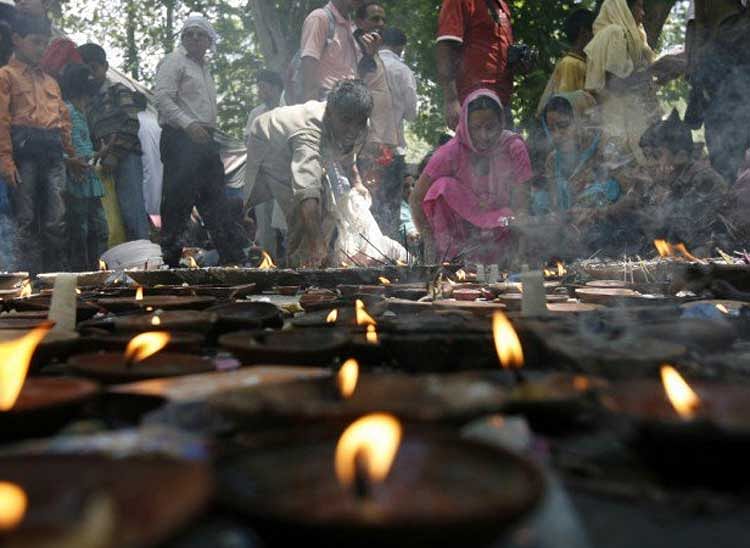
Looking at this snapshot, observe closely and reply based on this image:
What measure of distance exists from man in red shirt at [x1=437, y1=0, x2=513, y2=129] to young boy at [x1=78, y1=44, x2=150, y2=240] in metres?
4.20

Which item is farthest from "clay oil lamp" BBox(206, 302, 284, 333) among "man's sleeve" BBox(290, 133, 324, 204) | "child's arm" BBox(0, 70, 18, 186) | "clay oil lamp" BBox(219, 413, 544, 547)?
"child's arm" BBox(0, 70, 18, 186)

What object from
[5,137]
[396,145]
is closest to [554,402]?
[5,137]

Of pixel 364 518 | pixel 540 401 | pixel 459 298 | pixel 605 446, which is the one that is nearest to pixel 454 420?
pixel 540 401

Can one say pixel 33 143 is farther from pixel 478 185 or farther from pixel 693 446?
pixel 693 446

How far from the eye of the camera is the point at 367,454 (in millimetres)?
1053

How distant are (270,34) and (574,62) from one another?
19.6 ft

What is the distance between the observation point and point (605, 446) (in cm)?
137

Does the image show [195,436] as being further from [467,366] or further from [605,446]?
[467,366]

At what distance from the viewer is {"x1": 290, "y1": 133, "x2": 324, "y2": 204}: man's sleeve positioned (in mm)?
7766

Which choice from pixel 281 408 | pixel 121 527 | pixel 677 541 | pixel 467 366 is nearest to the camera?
pixel 121 527

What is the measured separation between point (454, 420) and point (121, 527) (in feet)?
2.18

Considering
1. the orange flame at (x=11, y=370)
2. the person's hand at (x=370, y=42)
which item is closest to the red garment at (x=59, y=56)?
the person's hand at (x=370, y=42)

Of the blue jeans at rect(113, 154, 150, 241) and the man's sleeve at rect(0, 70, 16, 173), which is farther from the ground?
the man's sleeve at rect(0, 70, 16, 173)

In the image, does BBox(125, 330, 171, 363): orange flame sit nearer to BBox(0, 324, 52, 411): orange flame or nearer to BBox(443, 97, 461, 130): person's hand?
BBox(0, 324, 52, 411): orange flame
